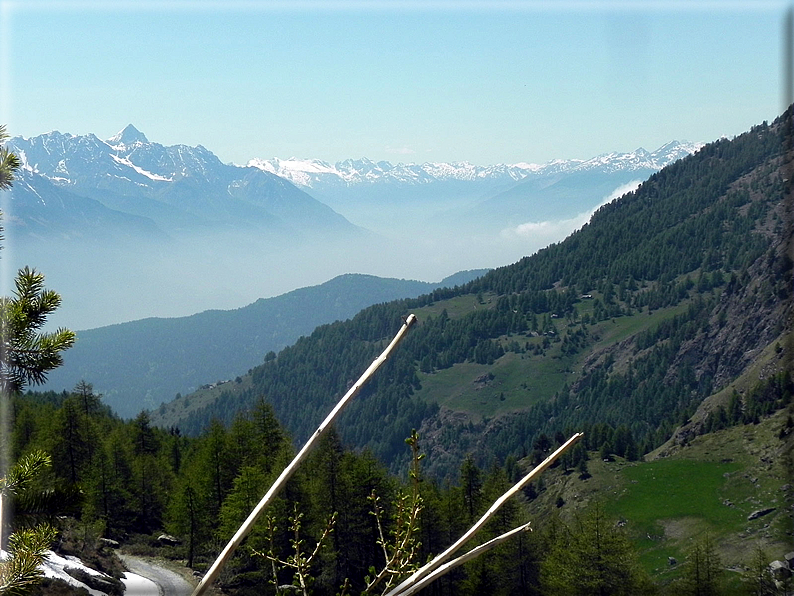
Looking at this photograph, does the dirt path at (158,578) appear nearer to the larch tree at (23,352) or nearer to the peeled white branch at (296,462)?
the larch tree at (23,352)

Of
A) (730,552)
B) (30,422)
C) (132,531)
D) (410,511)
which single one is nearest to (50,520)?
(410,511)

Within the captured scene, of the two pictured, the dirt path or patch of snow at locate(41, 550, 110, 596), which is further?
the dirt path

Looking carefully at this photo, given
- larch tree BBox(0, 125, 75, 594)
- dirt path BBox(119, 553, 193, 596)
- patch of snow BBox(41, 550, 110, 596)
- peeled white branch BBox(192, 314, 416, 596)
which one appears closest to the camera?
peeled white branch BBox(192, 314, 416, 596)

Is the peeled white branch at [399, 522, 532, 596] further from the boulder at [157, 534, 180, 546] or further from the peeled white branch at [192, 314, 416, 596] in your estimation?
the boulder at [157, 534, 180, 546]

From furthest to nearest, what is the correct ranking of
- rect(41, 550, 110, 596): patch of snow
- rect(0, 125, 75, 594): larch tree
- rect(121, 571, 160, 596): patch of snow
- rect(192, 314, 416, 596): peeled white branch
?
rect(121, 571, 160, 596): patch of snow
rect(41, 550, 110, 596): patch of snow
rect(0, 125, 75, 594): larch tree
rect(192, 314, 416, 596): peeled white branch

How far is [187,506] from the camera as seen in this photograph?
42281 mm

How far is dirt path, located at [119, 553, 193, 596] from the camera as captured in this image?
32.1m

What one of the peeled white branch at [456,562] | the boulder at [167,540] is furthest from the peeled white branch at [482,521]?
the boulder at [167,540]

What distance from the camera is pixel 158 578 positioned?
36.0 meters

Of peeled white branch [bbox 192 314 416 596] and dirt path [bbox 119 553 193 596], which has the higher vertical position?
peeled white branch [bbox 192 314 416 596]

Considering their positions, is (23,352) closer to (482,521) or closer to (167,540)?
(482,521)

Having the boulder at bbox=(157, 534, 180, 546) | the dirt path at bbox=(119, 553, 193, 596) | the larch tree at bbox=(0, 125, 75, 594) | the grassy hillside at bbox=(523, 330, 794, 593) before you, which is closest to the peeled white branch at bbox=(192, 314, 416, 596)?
the larch tree at bbox=(0, 125, 75, 594)

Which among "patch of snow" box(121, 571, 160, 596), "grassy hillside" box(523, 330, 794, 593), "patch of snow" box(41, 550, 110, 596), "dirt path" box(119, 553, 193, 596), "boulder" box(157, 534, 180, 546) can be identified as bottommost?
"grassy hillside" box(523, 330, 794, 593)

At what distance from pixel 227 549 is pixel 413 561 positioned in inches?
36.3
